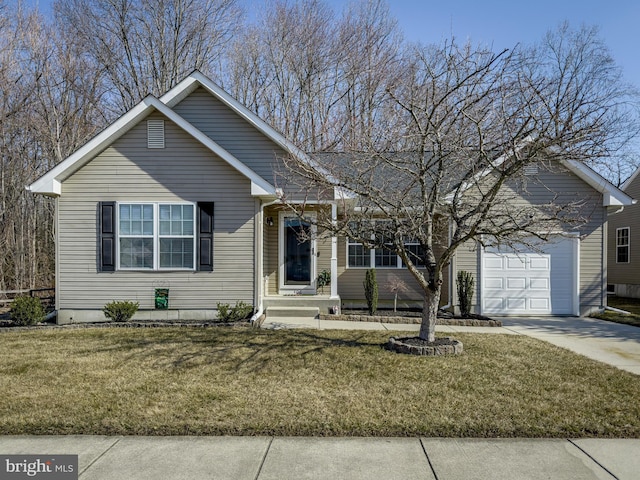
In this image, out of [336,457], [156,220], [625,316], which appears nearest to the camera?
[336,457]

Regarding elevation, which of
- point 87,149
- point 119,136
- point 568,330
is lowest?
point 568,330

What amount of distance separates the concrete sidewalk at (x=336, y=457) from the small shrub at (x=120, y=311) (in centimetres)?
567

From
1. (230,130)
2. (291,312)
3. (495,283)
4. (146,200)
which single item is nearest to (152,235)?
(146,200)

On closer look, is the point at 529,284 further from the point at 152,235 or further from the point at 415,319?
the point at 152,235

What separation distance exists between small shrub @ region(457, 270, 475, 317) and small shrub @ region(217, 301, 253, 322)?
5.32 meters

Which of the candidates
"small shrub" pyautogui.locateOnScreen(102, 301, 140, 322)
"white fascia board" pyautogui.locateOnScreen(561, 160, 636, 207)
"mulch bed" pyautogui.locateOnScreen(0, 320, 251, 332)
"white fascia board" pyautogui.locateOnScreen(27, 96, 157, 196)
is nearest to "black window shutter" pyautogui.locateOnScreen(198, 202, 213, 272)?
"mulch bed" pyautogui.locateOnScreen(0, 320, 251, 332)

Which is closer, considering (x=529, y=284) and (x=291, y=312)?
(x=291, y=312)

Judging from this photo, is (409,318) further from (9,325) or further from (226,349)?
(9,325)

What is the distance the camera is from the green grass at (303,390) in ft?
14.6

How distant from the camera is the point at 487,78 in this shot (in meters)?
7.03

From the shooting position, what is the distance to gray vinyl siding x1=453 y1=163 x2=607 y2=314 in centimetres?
1187

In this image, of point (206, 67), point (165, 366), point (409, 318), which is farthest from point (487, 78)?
point (206, 67)

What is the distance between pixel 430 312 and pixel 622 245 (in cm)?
1547

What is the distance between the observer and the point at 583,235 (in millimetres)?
12016
